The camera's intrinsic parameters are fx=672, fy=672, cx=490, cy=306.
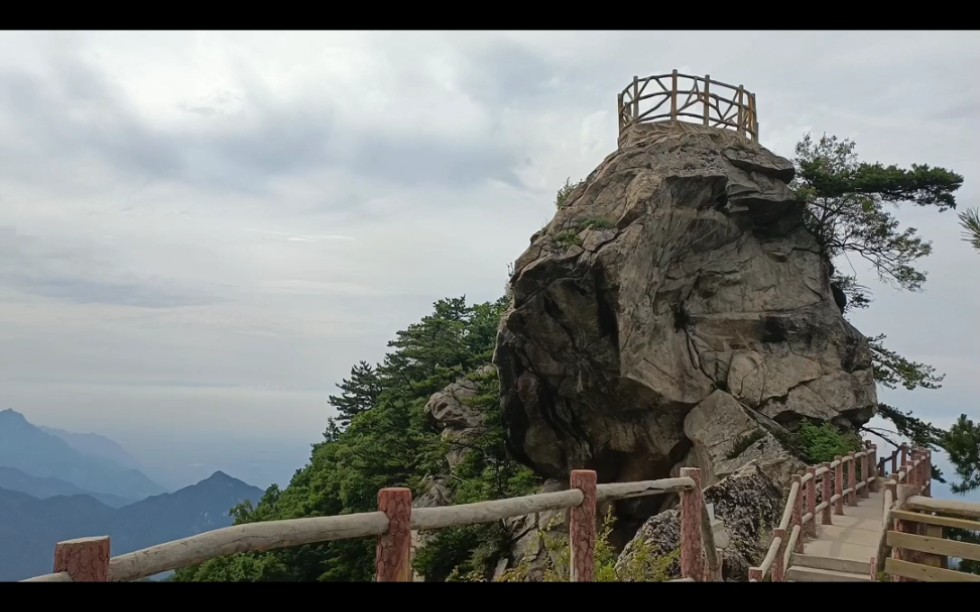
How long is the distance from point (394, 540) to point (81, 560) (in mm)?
1360

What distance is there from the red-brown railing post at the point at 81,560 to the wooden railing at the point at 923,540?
218 inches

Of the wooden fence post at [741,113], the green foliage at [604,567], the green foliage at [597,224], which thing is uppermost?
the wooden fence post at [741,113]

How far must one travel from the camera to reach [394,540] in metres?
3.33

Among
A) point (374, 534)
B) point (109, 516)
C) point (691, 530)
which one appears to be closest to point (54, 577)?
point (374, 534)

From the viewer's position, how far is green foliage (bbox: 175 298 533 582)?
20078 mm

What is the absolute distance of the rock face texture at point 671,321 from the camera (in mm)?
15742

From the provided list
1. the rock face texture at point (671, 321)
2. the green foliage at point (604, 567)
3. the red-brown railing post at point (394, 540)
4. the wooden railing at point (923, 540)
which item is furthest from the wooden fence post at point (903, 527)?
the rock face texture at point (671, 321)

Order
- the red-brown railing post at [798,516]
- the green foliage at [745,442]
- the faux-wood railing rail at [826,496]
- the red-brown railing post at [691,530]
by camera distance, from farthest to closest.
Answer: the green foliage at [745,442] → the red-brown railing post at [798,516] → the faux-wood railing rail at [826,496] → the red-brown railing post at [691,530]

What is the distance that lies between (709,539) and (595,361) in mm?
10360

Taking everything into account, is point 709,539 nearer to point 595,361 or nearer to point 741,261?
point 595,361

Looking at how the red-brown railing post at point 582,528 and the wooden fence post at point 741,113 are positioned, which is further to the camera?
the wooden fence post at point 741,113

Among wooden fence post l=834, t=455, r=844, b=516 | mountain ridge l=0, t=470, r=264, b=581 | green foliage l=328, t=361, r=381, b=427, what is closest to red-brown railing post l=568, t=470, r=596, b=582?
wooden fence post l=834, t=455, r=844, b=516

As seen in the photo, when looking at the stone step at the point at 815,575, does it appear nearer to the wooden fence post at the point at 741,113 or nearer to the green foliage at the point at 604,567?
the green foliage at the point at 604,567

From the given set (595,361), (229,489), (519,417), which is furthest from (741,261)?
(229,489)
